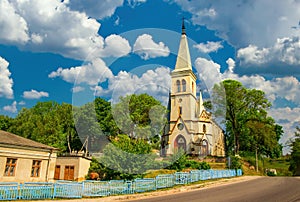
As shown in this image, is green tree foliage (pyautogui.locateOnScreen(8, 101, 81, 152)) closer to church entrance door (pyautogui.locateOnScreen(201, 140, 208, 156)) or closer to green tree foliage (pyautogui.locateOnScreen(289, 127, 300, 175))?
church entrance door (pyautogui.locateOnScreen(201, 140, 208, 156))

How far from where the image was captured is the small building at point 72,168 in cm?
2511

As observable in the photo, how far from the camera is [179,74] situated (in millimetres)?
Answer: 41531

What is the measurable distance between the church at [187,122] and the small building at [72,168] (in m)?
17.7

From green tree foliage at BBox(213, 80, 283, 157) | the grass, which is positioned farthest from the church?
the grass

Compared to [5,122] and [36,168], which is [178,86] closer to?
[36,168]

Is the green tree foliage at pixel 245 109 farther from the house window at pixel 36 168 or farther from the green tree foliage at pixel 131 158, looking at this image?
the house window at pixel 36 168

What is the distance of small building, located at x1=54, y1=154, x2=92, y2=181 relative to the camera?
25.1 meters

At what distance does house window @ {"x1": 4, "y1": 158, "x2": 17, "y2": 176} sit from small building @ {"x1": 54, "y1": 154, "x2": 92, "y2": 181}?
7.41 metres

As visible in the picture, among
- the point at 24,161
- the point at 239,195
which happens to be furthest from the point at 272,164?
the point at 24,161

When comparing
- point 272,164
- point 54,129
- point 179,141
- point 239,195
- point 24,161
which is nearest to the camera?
Answer: point 239,195

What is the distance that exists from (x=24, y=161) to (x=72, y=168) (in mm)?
6988

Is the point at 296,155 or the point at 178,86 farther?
the point at 178,86

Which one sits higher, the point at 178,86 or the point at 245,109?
the point at 178,86

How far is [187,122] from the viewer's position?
44188mm
